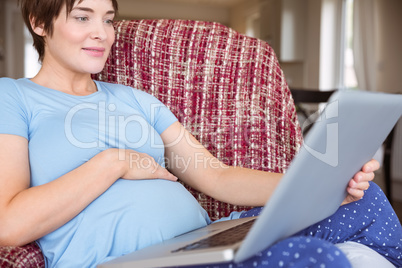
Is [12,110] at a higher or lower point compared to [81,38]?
lower

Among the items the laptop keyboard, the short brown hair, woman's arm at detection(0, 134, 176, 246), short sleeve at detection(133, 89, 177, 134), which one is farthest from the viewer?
short sleeve at detection(133, 89, 177, 134)

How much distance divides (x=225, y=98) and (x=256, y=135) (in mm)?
152

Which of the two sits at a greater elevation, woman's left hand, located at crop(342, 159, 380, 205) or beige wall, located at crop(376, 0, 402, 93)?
beige wall, located at crop(376, 0, 402, 93)

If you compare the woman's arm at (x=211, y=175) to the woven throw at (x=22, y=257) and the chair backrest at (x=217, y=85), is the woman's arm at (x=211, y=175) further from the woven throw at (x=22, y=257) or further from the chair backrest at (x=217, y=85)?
the woven throw at (x=22, y=257)

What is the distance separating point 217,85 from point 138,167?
0.49m

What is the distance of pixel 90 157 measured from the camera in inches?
40.9

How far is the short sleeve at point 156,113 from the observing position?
1275mm

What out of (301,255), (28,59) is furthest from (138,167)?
(28,59)

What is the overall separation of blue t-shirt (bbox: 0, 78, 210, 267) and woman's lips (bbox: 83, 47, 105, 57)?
10 cm

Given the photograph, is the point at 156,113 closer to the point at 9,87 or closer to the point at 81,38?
the point at 81,38

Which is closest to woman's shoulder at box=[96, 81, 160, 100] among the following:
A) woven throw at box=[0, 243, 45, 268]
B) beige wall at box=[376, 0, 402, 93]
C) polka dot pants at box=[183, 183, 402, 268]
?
woven throw at box=[0, 243, 45, 268]

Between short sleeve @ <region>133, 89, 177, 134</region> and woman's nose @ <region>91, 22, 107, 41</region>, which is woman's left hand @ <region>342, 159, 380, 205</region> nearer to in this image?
short sleeve @ <region>133, 89, 177, 134</region>

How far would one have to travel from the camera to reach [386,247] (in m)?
1.01

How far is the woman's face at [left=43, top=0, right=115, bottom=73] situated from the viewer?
114 cm
